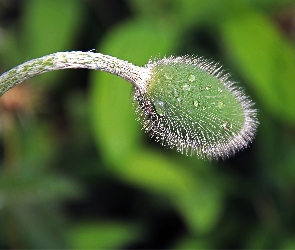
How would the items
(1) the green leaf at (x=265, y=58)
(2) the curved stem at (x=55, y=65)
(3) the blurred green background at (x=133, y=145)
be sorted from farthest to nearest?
(1) the green leaf at (x=265, y=58) → (3) the blurred green background at (x=133, y=145) → (2) the curved stem at (x=55, y=65)

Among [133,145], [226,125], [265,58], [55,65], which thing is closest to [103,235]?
[133,145]

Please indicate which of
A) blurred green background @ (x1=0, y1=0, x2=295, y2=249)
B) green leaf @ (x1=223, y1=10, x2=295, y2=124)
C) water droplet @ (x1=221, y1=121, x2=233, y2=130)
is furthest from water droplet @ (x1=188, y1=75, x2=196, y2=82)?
green leaf @ (x1=223, y1=10, x2=295, y2=124)

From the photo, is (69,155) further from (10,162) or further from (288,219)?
(288,219)

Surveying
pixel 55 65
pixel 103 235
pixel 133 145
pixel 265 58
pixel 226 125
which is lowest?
pixel 103 235

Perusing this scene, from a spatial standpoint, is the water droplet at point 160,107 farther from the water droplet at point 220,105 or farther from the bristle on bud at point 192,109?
the water droplet at point 220,105

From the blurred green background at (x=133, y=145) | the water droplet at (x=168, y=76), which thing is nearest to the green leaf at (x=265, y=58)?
the blurred green background at (x=133, y=145)

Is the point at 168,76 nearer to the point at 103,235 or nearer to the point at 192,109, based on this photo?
the point at 192,109

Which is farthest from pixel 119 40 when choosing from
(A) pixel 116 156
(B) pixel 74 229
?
(B) pixel 74 229

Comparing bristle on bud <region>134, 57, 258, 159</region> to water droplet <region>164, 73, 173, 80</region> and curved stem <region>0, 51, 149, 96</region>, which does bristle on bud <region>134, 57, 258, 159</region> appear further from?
curved stem <region>0, 51, 149, 96</region>
